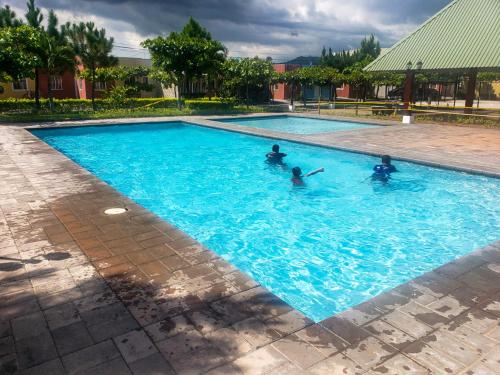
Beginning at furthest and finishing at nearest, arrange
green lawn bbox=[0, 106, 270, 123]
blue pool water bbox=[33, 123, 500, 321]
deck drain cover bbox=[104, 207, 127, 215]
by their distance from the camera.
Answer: green lawn bbox=[0, 106, 270, 123] → deck drain cover bbox=[104, 207, 127, 215] → blue pool water bbox=[33, 123, 500, 321]

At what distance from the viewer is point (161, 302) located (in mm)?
4008

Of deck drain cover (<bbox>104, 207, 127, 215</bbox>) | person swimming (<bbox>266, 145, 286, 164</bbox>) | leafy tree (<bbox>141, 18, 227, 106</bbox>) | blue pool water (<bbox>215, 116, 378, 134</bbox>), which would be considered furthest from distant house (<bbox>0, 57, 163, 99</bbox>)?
deck drain cover (<bbox>104, 207, 127, 215</bbox>)

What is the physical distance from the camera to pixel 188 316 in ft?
12.3

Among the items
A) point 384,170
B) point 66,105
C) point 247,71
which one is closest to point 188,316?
point 384,170

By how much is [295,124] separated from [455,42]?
11.8 metres

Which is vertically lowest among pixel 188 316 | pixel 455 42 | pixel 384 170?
pixel 188 316

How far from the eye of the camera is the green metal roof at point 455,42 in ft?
75.0

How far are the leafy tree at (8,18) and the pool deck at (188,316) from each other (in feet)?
102

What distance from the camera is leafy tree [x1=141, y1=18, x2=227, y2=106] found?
29188 mm

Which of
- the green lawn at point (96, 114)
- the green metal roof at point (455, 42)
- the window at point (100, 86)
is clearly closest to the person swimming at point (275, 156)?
the green metal roof at point (455, 42)

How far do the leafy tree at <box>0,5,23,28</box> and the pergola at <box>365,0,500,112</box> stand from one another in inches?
1108

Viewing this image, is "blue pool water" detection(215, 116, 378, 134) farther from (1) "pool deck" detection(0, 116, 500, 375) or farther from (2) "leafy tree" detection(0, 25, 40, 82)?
(1) "pool deck" detection(0, 116, 500, 375)

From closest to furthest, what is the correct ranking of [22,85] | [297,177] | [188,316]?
[188,316]
[297,177]
[22,85]

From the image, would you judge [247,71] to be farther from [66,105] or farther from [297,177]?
[297,177]
